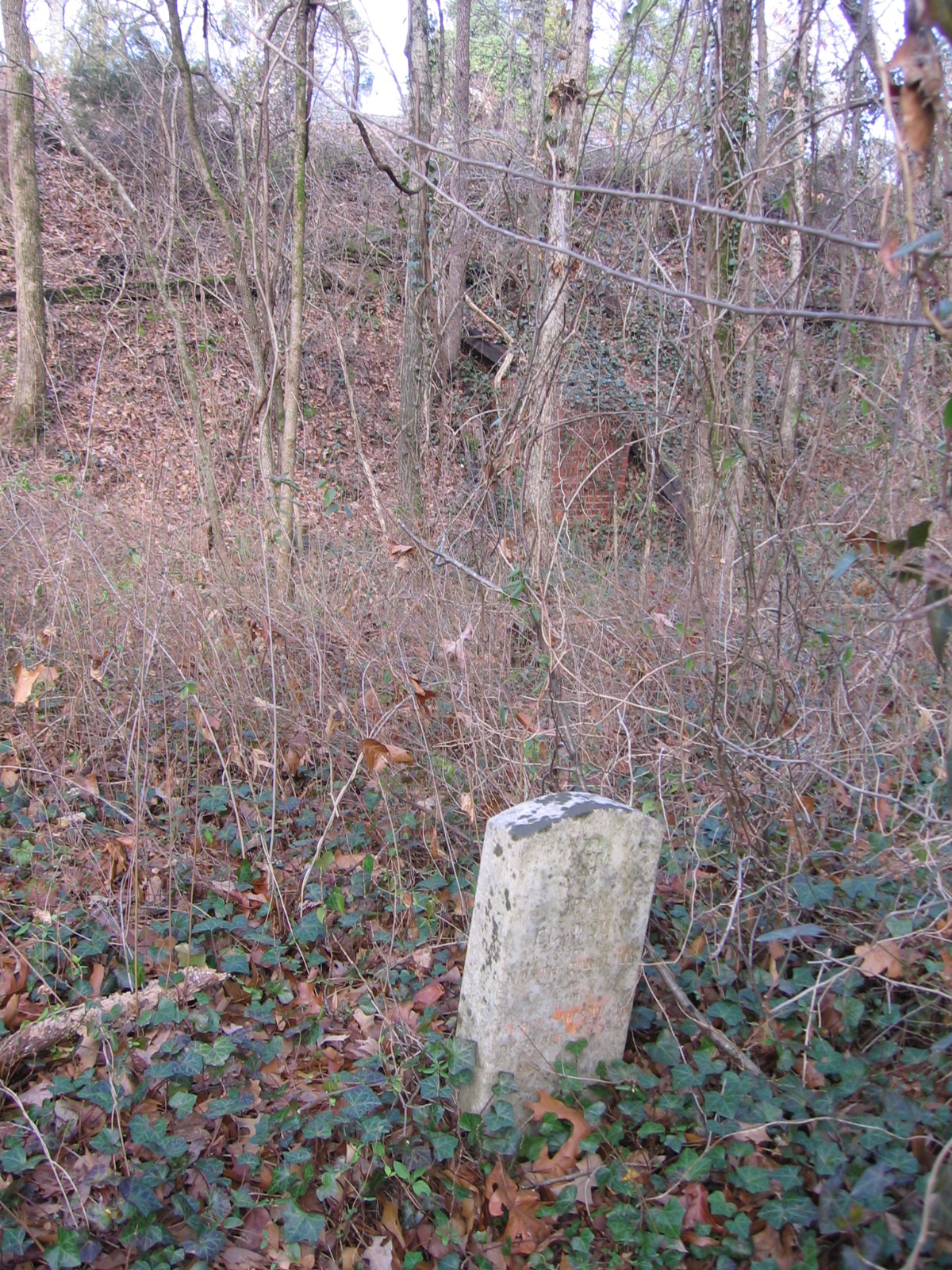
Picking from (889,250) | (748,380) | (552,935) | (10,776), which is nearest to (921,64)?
(889,250)

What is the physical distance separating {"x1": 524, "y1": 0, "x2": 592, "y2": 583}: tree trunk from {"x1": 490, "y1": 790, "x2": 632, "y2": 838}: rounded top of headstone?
4.98ft

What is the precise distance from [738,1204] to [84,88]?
15389 millimetres

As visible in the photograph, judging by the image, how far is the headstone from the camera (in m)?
2.41

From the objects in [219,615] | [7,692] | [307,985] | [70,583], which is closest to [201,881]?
[307,985]

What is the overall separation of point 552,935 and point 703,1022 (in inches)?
24.9

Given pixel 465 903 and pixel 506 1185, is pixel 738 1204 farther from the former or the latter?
pixel 465 903

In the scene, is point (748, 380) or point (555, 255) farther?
point (555, 255)

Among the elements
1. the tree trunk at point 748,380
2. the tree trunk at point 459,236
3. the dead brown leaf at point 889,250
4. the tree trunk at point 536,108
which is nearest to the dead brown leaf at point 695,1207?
the tree trunk at point 748,380

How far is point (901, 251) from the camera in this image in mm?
1300

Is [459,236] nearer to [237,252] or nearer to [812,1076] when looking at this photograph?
[237,252]

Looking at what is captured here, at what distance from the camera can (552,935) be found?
245 cm

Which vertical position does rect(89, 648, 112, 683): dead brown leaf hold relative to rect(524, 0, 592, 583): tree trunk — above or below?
below

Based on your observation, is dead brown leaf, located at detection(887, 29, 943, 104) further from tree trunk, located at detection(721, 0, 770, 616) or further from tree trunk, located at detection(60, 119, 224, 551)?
tree trunk, located at detection(60, 119, 224, 551)

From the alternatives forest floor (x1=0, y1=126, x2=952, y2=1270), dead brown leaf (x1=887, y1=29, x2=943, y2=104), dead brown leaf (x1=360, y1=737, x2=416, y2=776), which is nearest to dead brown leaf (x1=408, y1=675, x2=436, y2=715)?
forest floor (x1=0, y1=126, x2=952, y2=1270)
